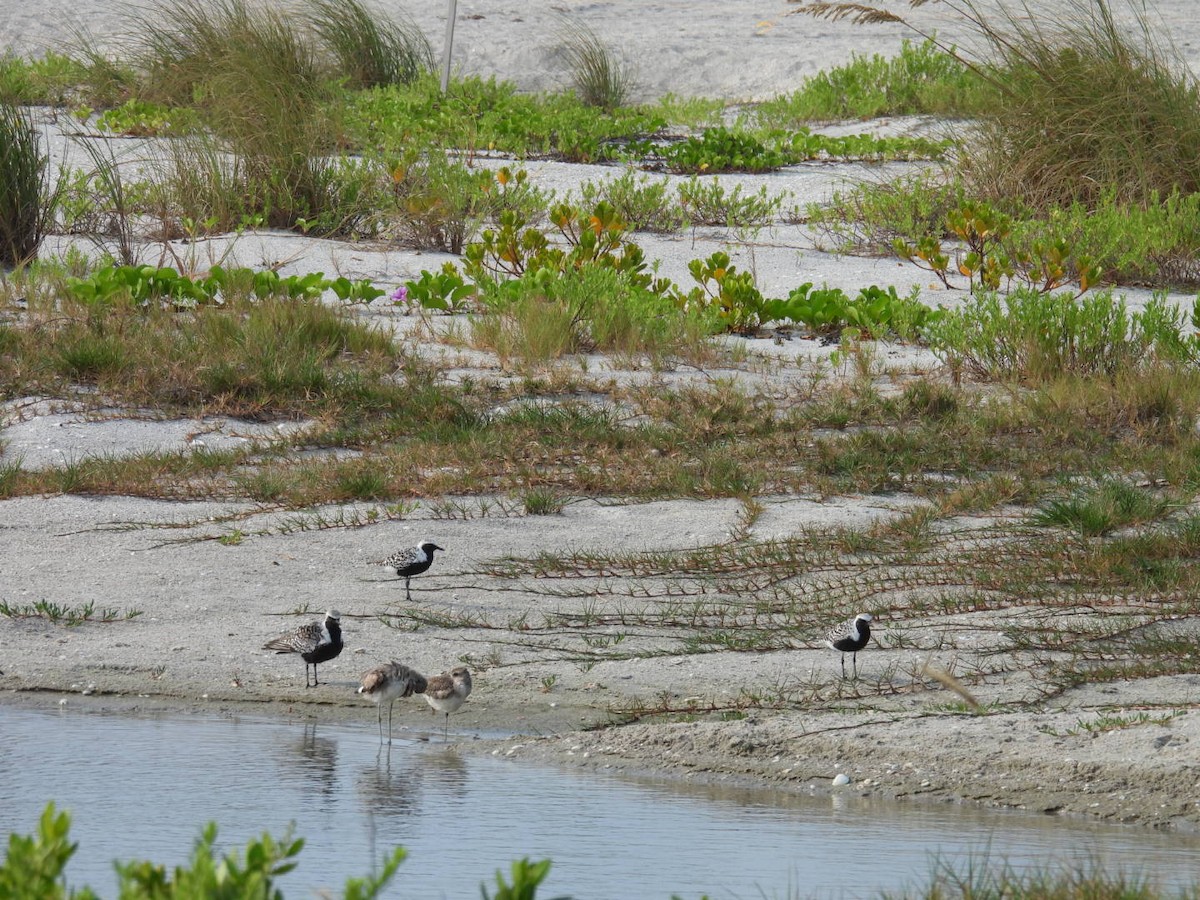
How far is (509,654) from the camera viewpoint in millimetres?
5801

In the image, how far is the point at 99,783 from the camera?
15.3 feet

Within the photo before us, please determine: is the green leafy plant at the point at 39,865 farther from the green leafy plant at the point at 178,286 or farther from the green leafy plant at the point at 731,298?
the green leafy plant at the point at 731,298

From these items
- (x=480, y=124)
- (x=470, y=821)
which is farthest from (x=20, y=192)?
(x=470, y=821)

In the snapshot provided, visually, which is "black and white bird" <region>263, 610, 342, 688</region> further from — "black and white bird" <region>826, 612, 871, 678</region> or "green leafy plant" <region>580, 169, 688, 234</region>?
"green leafy plant" <region>580, 169, 688, 234</region>

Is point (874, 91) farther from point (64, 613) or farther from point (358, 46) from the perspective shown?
point (64, 613)

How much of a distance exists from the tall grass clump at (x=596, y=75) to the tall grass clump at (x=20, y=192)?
8913mm

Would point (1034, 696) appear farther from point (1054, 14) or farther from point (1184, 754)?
point (1054, 14)

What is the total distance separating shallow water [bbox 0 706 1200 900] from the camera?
3965mm

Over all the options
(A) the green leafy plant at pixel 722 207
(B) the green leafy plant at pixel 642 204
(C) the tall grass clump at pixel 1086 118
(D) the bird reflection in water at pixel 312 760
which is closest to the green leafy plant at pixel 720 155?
(A) the green leafy plant at pixel 722 207

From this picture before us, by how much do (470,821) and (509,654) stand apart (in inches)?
56.2

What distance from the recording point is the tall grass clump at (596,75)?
19109 millimetres

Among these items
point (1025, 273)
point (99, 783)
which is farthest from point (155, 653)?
point (1025, 273)

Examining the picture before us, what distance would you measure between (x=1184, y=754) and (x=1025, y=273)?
6634 millimetres

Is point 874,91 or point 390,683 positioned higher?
point 874,91
